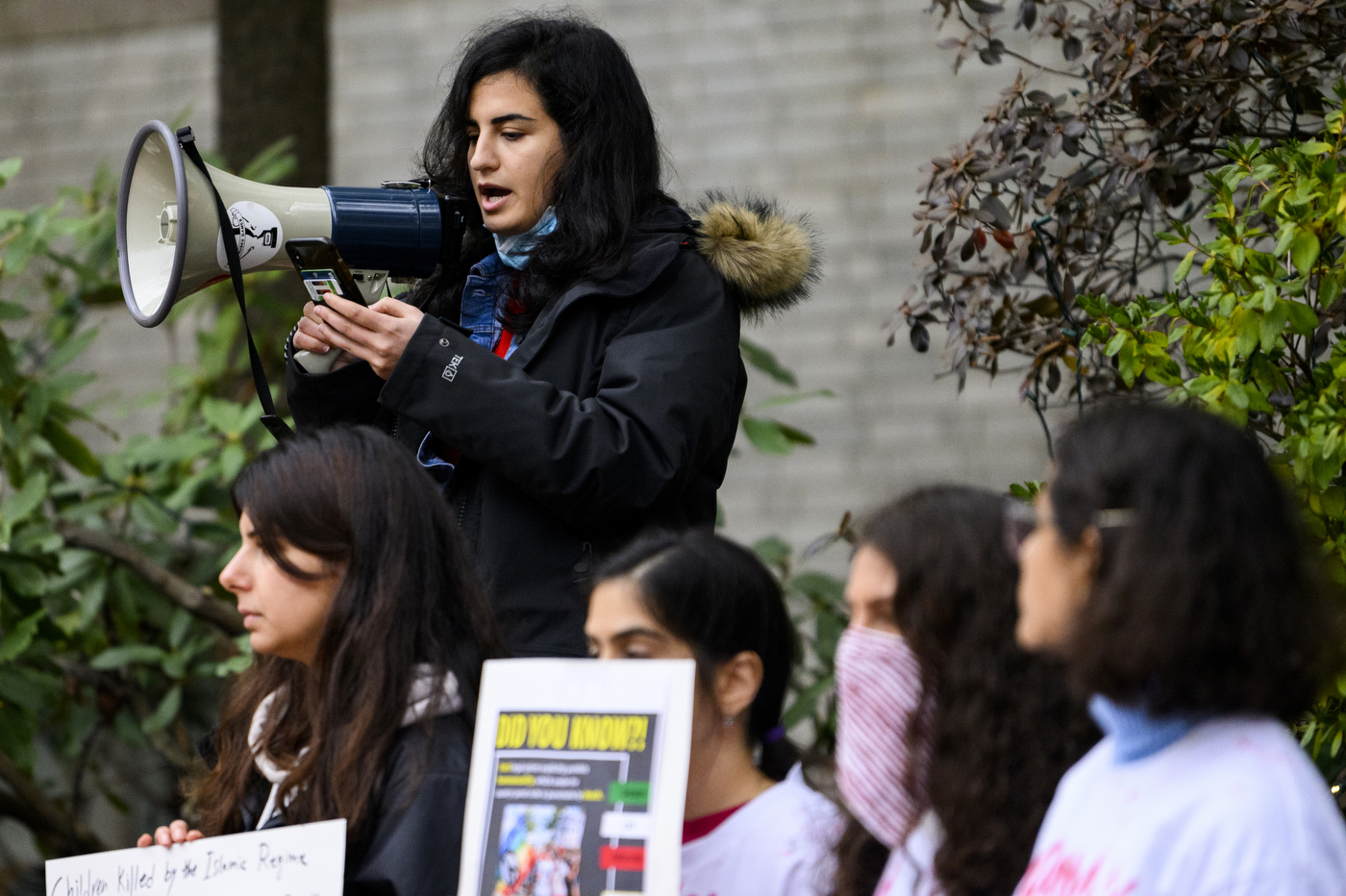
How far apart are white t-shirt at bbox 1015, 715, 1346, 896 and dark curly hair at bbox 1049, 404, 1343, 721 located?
42 millimetres

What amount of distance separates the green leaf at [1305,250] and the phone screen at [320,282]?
142cm

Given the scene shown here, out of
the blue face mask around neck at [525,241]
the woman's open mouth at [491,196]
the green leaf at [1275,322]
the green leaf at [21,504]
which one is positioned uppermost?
the woman's open mouth at [491,196]

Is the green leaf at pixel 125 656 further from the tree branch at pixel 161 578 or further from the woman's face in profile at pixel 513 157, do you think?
the woman's face in profile at pixel 513 157

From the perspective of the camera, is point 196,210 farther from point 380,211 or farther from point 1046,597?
point 1046,597

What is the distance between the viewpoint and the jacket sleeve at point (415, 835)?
6.42 feet

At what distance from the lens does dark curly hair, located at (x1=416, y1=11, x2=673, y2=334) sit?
2.48 meters

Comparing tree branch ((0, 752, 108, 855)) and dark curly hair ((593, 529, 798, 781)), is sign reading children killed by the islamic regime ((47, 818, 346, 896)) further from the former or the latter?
tree branch ((0, 752, 108, 855))

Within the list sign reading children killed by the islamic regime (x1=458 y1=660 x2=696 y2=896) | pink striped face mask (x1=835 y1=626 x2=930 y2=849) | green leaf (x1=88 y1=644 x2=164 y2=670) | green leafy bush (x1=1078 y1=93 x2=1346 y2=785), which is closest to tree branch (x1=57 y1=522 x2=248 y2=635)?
green leaf (x1=88 y1=644 x2=164 y2=670)

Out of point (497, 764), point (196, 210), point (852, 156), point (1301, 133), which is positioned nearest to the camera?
point (497, 764)

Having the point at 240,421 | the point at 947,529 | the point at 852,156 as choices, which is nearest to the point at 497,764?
the point at 947,529

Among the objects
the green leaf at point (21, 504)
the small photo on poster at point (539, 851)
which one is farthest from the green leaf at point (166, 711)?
the small photo on poster at point (539, 851)

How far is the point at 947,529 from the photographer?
165 cm

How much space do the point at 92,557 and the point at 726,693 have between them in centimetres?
254

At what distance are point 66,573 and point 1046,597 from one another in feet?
10.4
